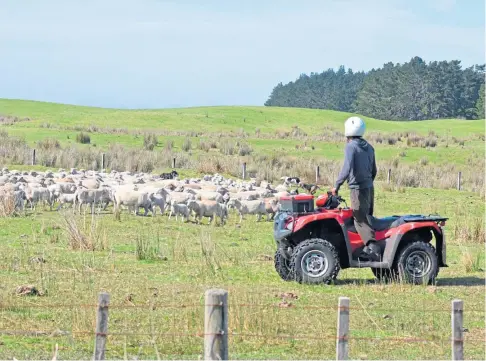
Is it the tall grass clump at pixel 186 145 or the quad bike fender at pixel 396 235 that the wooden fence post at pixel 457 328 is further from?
the tall grass clump at pixel 186 145

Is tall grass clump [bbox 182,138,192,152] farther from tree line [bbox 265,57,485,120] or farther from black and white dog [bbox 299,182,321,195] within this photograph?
tree line [bbox 265,57,485,120]

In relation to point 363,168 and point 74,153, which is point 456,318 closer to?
point 363,168

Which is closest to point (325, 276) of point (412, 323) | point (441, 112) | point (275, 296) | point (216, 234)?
point (275, 296)

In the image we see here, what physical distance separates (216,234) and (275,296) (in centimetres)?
952

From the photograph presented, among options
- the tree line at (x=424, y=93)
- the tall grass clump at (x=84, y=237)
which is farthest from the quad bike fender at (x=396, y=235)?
the tree line at (x=424, y=93)

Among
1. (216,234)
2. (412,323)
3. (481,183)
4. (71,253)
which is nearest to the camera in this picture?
(412,323)

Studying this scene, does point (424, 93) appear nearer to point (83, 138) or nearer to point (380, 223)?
point (83, 138)

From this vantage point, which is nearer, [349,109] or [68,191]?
[68,191]

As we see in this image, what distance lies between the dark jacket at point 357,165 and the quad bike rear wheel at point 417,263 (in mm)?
1237

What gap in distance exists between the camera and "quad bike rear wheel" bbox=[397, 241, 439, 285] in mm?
15297

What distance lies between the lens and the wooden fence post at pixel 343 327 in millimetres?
8398

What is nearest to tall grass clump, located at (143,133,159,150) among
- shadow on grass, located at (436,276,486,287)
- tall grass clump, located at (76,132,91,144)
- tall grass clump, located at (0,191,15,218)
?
tall grass clump, located at (76,132,91,144)

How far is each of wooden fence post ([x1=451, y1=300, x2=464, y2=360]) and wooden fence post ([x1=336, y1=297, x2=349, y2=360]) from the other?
0.97 m

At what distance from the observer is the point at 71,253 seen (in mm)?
18469
